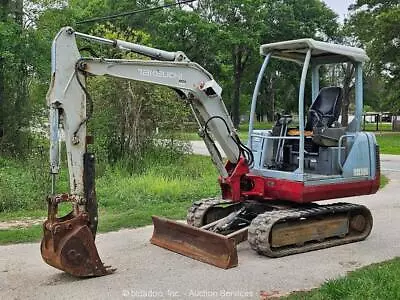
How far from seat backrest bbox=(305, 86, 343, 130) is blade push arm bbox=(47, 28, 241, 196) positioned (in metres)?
1.50

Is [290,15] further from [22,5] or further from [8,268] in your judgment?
[8,268]

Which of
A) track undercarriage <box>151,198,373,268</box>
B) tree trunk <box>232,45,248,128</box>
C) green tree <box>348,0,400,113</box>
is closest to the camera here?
track undercarriage <box>151,198,373,268</box>

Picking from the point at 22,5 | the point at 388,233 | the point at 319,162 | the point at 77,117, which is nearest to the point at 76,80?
the point at 77,117

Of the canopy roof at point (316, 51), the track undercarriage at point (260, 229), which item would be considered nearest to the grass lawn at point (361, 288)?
the track undercarriage at point (260, 229)

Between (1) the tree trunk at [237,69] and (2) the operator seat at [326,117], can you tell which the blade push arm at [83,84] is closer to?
(2) the operator seat at [326,117]

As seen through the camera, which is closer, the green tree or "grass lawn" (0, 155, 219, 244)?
"grass lawn" (0, 155, 219, 244)

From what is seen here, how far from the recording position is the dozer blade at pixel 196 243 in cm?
718

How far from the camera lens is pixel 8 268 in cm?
726

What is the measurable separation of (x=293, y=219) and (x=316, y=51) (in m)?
2.48

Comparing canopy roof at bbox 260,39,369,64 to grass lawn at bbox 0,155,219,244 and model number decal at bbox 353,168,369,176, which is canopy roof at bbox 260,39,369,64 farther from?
grass lawn at bbox 0,155,219,244

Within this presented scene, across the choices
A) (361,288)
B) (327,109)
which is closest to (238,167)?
(327,109)

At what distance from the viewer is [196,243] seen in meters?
7.67

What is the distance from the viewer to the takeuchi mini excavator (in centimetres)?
668

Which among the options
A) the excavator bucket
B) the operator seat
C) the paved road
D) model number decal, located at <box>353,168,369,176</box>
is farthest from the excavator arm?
model number decal, located at <box>353,168,369,176</box>
